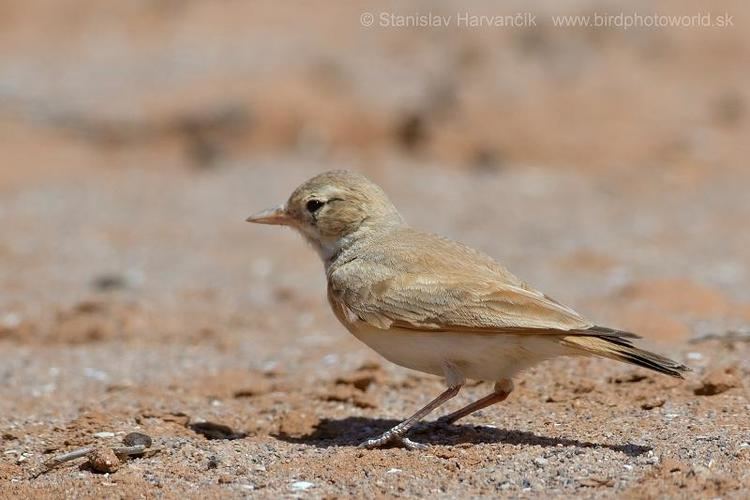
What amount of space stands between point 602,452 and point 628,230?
7754 mm

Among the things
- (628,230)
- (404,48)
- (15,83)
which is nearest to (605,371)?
(628,230)

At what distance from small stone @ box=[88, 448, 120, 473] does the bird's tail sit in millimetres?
2092

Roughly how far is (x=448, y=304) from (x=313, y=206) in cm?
126

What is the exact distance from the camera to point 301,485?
498 centimetres

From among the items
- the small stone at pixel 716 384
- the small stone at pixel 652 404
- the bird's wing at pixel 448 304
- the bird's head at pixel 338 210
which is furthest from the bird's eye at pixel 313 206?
the small stone at pixel 716 384

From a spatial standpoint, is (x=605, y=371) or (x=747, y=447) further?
(x=605, y=371)

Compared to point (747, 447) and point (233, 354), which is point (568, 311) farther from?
point (233, 354)

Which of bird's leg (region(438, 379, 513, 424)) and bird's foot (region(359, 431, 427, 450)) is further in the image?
bird's leg (region(438, 379, 513, 424))

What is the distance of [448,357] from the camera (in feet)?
18.4

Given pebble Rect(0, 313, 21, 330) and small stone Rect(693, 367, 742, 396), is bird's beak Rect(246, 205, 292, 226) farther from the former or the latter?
pebble Rect(0, 313, 21, 330)

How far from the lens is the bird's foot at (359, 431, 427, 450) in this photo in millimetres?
5594

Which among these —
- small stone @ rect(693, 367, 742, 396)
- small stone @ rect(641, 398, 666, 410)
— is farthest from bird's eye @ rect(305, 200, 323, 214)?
small stone @ rect(693, 367, 742, 396)

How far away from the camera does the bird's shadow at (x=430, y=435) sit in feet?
17.9

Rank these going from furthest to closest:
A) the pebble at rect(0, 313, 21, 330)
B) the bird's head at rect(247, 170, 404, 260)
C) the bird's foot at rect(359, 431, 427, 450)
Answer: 1. the pebble at rect(0, 313, 21, 330)
2. the bird's head at rect(247, 170, 404, 260)
3. the bird's foot at rect(359, 431, 427, 450)
